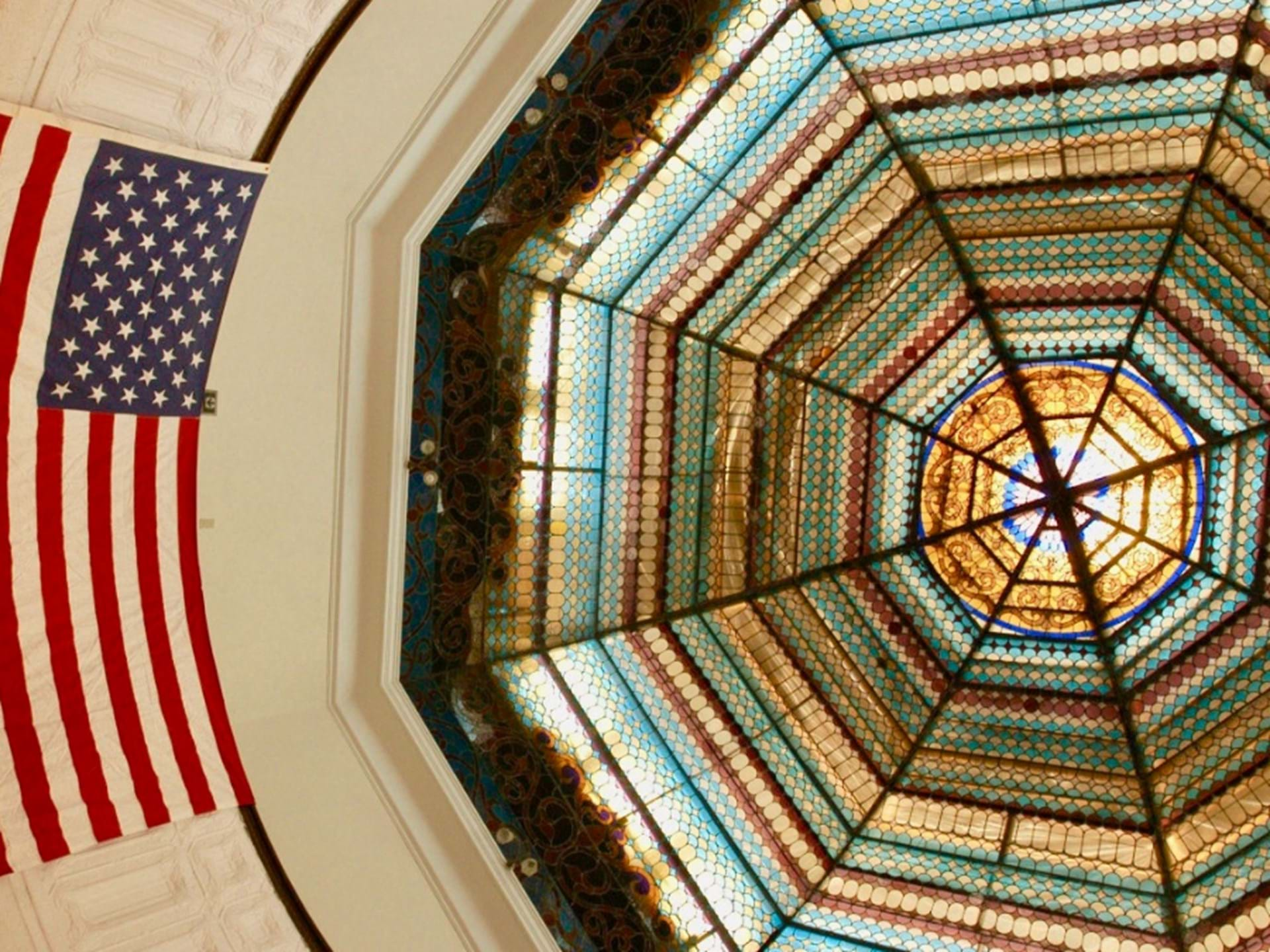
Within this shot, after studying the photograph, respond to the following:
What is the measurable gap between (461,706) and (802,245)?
3439 mm

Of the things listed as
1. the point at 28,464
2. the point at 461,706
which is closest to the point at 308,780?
the point at 461,706

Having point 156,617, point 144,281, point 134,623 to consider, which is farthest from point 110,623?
point 144,281

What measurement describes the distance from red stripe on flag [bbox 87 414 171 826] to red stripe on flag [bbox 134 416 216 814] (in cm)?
13

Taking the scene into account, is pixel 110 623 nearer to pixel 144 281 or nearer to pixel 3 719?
pixel 3 719

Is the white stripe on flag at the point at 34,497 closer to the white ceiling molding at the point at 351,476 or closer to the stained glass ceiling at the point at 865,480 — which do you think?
the white ceiling molding at the point at 351,476

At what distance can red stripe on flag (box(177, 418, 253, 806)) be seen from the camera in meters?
5.74

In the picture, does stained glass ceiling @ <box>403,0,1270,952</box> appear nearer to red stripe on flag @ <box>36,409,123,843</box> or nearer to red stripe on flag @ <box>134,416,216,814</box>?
red stripe on flag @ <box>134,416,216,814</box>

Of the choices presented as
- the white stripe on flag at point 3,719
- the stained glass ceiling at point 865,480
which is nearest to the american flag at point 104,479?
the white stripe on flag at point 3,719

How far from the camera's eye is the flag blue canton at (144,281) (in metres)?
5.15

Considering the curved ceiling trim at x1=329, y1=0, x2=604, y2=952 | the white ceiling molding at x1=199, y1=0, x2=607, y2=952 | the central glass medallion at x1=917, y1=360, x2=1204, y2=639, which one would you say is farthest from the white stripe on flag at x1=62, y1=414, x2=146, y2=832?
the central glass medallion at x1=917, y1=360, x2=1204, y2=639

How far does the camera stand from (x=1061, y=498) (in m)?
7.27

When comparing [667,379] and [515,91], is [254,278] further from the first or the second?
[667,379]

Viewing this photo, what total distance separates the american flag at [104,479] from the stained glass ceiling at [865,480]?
1.19 metres

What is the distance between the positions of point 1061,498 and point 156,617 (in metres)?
5.55
